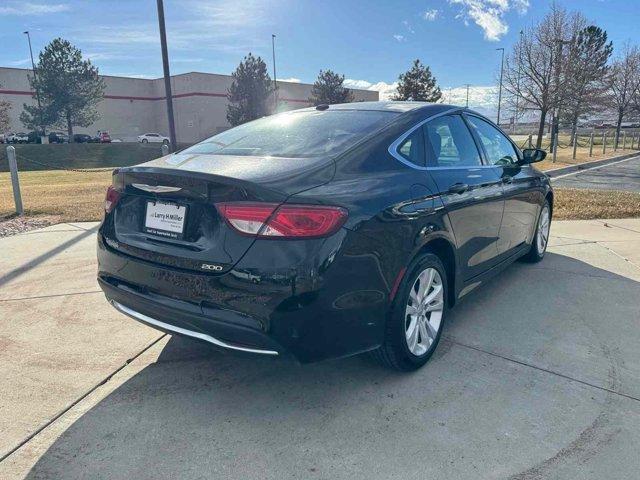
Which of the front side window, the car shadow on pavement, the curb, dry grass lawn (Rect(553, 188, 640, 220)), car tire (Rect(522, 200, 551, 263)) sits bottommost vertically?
the curb

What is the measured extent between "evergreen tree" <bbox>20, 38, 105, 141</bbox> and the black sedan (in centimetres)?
4809

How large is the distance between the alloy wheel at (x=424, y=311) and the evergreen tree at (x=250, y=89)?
138ft

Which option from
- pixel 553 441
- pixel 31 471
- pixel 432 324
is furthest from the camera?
pixel 432 324

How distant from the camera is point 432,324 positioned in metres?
3.20

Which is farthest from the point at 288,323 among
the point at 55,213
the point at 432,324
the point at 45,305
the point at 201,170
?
the point at 55,213

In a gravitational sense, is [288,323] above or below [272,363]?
above

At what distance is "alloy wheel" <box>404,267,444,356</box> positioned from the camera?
2986mm

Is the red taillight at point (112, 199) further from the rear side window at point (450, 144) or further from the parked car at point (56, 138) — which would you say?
the parked car at point (56, 138)

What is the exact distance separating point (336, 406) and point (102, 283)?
154cm

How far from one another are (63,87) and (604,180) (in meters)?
43.9

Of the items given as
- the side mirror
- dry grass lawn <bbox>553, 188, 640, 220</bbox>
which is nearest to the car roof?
the side mirror

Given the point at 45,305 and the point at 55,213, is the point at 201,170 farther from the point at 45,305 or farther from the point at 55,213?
the point at 55,213

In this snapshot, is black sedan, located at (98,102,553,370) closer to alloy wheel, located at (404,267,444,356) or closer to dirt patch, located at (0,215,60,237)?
alloy wheel, located at (404,267,444,356)

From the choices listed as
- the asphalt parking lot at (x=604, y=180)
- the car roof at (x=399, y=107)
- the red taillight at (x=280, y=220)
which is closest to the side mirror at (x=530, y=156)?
the car roof at (x=399, y=107)
